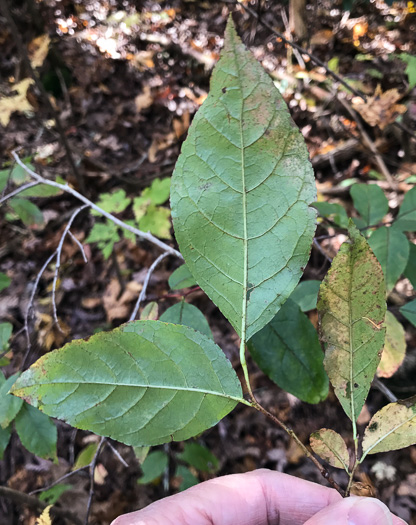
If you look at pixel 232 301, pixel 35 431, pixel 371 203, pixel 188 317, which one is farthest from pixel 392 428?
pixel 35 431

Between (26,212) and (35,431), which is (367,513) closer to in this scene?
(35,431)

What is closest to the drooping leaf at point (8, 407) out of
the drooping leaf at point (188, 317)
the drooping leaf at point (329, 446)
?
the drooping leaf at point (188, 317)

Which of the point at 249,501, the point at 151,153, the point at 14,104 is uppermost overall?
the point at 14,104

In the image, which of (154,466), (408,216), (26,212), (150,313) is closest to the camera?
(150,313)

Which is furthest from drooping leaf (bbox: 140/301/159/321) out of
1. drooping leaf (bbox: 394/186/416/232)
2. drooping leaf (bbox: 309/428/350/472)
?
drooping leaf (bbox: 394/186/416/232)

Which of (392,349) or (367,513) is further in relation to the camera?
(392,349)

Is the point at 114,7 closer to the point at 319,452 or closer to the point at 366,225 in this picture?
the point at 366,225
